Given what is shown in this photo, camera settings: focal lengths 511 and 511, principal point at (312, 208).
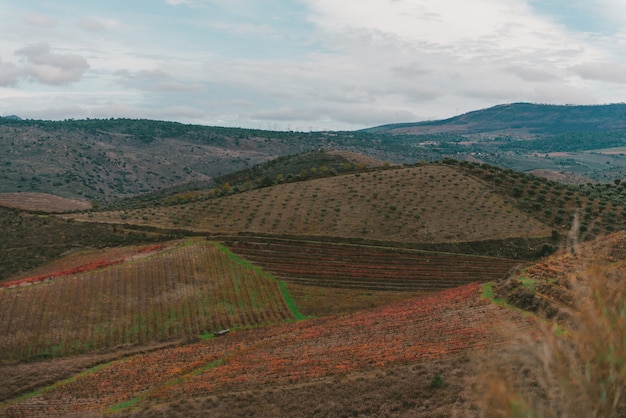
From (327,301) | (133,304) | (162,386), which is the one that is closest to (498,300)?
(162,386)

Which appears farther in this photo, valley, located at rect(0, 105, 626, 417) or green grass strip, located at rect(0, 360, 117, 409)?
green grass strip, located at rect(0, 360, 117, 409)

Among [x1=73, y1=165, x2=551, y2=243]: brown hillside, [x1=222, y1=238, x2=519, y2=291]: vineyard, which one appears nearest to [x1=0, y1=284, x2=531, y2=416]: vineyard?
[x1=222, y1=238, x2=519, y2=291]: vineyard

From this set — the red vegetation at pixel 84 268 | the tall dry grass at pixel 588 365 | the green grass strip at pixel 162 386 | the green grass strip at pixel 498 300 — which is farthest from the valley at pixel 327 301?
the red vegetation at pixel 84 268

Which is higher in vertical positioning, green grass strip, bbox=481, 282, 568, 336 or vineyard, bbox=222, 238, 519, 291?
green grass strip, bbox=481, 282, 568, 336

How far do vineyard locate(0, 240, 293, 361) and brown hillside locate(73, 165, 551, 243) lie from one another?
17.7m

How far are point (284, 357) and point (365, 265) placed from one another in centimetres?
3561

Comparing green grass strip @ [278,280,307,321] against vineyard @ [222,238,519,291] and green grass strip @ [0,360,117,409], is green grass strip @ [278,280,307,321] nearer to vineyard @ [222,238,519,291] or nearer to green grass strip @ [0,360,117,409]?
vineyard @ [222,238,519,291]

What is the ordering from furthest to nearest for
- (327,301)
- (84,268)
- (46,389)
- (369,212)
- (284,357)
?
(369,212) < (84,268) < (327,301) < (46,389) < (284,357)

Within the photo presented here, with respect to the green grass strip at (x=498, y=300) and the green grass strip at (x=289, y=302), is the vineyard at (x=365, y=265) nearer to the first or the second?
the green grass strip at (x=289, y=302)

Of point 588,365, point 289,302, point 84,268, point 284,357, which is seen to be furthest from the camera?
point 84,268

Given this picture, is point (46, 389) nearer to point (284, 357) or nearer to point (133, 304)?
point (284, 357)

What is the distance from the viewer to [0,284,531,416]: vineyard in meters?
26.8

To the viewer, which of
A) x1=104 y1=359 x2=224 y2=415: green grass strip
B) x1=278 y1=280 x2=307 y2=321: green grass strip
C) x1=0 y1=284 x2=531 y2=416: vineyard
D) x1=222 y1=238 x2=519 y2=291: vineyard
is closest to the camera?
x1=104 y1=359 x2=224 y2=415: green grass strip

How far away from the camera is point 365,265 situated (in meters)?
66.1
